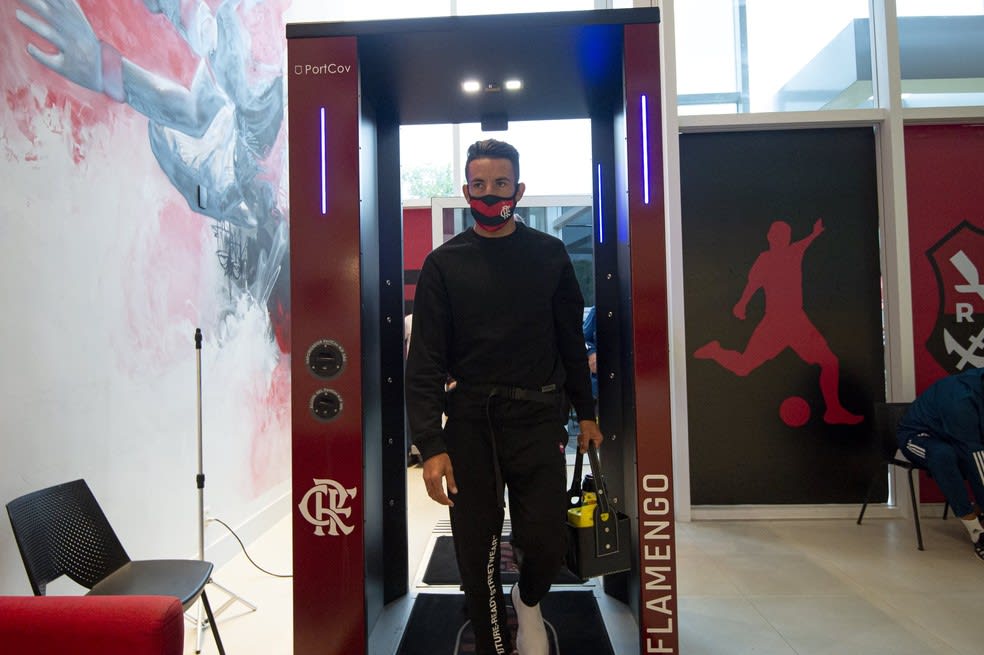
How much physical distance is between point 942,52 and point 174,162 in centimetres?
533

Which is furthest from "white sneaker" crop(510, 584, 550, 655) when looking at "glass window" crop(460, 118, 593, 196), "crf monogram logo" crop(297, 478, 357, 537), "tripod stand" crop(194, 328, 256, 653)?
"glass window" crop(460, 118, 593, 196)

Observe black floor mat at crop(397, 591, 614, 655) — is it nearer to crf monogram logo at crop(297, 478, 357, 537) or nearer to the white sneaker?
the white sneaker

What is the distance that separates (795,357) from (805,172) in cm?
135

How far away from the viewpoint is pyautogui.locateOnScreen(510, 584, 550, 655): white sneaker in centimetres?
203

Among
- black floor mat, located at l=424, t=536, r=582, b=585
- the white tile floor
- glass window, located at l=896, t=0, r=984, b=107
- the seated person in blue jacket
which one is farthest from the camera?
glass window, located at l=896, t=0, r=984, b=107

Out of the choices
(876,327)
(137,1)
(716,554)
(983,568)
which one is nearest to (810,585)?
(716,554)

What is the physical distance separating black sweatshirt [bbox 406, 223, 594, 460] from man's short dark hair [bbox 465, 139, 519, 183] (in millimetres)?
260

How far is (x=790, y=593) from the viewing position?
9.75ft

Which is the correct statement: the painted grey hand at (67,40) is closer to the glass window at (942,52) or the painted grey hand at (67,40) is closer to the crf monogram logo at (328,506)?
the crf monogram logo at (328,506)

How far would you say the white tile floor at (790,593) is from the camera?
2.47 meters

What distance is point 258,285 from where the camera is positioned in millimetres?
3957

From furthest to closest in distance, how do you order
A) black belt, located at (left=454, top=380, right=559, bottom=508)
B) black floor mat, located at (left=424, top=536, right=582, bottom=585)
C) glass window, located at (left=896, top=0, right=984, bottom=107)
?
glass window, located at (left=896, top=0, right=984, bottom=107), black floor mat, located at (left=424, top=536, right=582, bottom=585), black belt, located at (left=454, top=380, right=559, bottom=508)


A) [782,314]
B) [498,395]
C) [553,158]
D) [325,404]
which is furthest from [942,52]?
[325,404]

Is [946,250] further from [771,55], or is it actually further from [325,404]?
[325,404]
